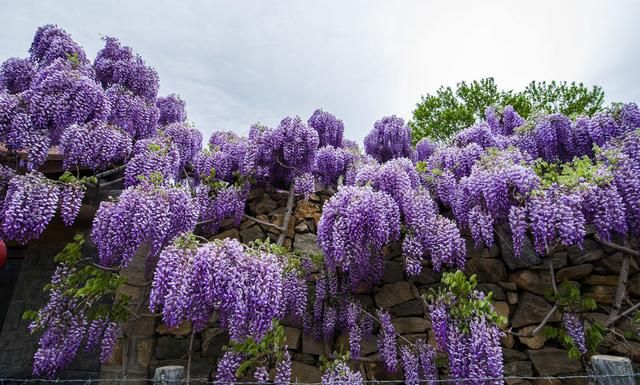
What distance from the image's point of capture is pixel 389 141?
6.12 m

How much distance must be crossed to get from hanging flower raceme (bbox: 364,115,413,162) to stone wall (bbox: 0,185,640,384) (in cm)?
239

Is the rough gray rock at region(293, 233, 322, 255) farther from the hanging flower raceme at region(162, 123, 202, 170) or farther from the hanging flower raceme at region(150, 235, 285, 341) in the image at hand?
the hanging flower raceme at region(162, 123, 202, 170)

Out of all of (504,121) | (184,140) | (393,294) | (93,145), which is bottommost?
(393,294)

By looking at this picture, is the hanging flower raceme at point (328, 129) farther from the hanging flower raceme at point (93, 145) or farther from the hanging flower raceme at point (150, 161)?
the hanging flower raceme at point (93, 145)

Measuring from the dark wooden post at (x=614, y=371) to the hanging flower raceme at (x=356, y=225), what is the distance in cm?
174

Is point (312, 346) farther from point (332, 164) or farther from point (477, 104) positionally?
point (477, 104)

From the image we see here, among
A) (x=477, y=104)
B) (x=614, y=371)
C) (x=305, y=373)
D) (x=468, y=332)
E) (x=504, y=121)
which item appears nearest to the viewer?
(x=614, y=371)

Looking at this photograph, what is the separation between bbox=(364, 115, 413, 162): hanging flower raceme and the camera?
612 centimetres

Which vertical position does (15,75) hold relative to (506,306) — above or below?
above

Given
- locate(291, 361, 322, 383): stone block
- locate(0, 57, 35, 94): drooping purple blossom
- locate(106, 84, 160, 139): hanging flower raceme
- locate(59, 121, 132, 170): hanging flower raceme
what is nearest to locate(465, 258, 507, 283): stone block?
locate(291, 361, 322, 383): stone block

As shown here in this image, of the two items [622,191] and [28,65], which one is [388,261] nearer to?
[622,191]

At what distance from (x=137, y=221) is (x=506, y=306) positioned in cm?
370

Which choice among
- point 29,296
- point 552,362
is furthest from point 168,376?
point 29,296

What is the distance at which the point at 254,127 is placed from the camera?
5.06 meters
